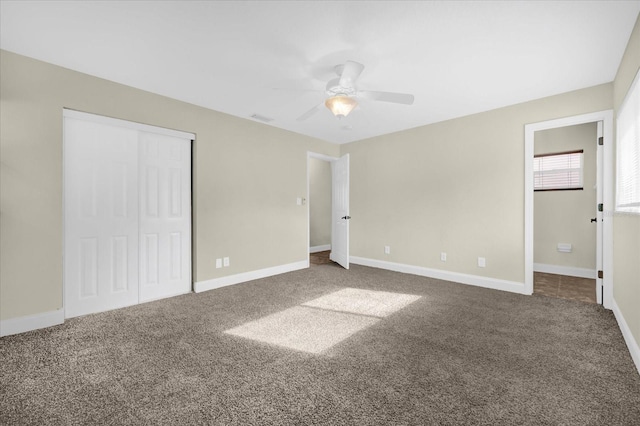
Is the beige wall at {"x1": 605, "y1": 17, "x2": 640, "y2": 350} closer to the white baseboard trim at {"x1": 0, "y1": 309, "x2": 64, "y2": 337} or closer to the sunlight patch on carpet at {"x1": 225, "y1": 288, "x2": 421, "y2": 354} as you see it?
the sunlight patch on carpet at {"x1": 225, "y1": 288, "x2": 421, "y2": 354}

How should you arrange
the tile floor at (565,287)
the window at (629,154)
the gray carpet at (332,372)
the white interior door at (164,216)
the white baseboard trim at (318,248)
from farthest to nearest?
the white baseboard trim at (318,248) → the tile floor at (565,287) → the white interior door at (164,216) → the window at (629,154) → the gray carpet at (332,372)

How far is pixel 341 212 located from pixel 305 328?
306cm

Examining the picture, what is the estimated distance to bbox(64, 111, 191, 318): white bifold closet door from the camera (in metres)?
2.92

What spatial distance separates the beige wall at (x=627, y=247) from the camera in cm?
209

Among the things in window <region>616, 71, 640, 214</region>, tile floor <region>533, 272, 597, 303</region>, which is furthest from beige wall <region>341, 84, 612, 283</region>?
window <region>616, 71, 640, 214</region>

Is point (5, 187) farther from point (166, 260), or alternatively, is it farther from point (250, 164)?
point (250, 164)

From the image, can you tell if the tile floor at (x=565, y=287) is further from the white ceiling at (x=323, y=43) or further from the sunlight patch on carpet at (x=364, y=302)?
the white ceiling at (x=323, y=43)

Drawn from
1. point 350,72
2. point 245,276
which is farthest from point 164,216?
point 350,72

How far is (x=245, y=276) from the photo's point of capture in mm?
4332

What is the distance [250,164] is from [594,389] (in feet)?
13.7

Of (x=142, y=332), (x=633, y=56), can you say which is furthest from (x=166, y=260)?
(x=633, y=56)

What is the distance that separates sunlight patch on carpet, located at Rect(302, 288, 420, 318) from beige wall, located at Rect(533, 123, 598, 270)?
9.81 feet

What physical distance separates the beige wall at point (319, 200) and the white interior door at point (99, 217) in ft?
14.9

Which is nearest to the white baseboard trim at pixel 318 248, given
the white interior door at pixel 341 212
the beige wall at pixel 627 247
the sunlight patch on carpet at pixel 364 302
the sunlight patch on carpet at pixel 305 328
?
the white interior door at pixel 341 212
